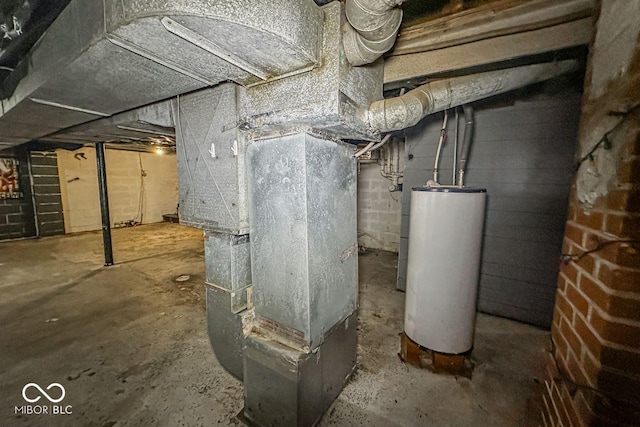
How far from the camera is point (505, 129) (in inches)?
93.2

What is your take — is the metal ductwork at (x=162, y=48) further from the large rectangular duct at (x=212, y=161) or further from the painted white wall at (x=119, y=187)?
the painted white wall at (x=119, y=187)

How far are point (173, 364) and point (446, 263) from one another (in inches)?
83.9

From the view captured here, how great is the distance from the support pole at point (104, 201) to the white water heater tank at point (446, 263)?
14.6 ft

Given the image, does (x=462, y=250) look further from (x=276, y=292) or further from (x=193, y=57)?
(x=193, y=57)

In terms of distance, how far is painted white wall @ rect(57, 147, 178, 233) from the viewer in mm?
6117

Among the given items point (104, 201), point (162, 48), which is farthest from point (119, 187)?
point (162, 48)

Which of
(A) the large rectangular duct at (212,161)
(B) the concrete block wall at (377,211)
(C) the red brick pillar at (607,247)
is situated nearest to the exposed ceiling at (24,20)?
(A) the large rectangular duct at (212,161)

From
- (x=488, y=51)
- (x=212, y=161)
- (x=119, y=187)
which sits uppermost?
(x=488, y=51)

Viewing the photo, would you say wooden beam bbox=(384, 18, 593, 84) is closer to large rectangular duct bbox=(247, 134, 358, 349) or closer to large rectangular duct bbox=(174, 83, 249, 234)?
large rectangular duct bbox=(247, 134, 358, 349)

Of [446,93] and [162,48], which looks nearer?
[162,48]

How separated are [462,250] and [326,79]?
1385mm

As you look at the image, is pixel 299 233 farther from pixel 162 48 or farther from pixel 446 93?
pixel 446 93

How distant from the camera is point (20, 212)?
545 centimetres

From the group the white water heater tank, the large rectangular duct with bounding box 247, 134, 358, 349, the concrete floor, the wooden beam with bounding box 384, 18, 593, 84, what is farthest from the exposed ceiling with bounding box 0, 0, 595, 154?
the concrete floor
